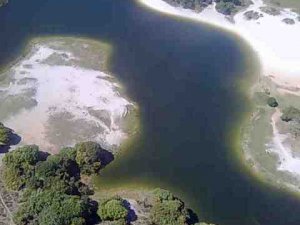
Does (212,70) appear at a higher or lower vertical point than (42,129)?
higher

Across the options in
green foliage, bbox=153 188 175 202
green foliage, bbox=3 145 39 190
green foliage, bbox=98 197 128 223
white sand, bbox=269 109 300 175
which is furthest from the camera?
white sand, bbox=269 109 300 175

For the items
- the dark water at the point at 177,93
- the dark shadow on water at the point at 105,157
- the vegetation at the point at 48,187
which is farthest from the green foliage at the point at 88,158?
the dark water at the point at 177,93

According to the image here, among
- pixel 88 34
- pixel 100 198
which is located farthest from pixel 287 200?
pixel 88 34

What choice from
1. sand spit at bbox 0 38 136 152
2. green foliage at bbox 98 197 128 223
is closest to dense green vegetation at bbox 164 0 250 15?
sand spit at bbox 0 38 136 152

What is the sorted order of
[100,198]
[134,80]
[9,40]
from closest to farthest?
1. [100,198]
2. [134,80]
3. [9,40]

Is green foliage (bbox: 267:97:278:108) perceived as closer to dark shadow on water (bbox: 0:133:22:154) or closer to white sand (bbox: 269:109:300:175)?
white sand (bbox: 269:109:300:175)

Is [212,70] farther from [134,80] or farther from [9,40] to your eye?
[9,40]
